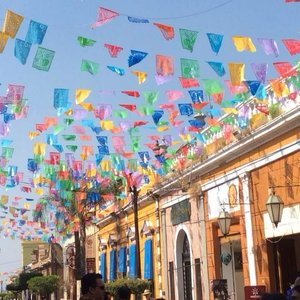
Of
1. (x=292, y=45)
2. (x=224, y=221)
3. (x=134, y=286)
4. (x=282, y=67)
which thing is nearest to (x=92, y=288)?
(x=292, y=45)

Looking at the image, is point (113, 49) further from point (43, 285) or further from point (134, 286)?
point (43, 285)

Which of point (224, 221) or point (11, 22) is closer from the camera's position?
point (11, 22)

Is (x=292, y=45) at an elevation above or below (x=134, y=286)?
above

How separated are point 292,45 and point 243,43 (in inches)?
38.8

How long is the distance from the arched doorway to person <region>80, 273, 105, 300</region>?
16.8 metres

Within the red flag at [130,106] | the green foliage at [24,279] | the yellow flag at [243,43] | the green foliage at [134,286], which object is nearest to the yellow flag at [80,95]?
the red flag at [130,106]

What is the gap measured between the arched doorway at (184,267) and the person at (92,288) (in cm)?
1676

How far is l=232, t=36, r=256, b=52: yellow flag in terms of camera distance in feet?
38.4

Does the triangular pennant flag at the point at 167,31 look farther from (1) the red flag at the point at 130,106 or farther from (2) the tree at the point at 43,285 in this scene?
(2) the tree at the point at 43,285

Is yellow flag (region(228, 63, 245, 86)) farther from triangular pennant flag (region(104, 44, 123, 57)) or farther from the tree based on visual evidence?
the tree

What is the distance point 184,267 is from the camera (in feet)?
73.5

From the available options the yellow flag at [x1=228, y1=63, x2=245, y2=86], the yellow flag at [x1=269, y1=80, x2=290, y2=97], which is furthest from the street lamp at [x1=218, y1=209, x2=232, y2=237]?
the yellow flag at [x1=228, y1=63, x2=245, y2=86]

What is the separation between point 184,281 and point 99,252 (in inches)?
541

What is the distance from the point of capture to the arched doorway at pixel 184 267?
72.1 feet
